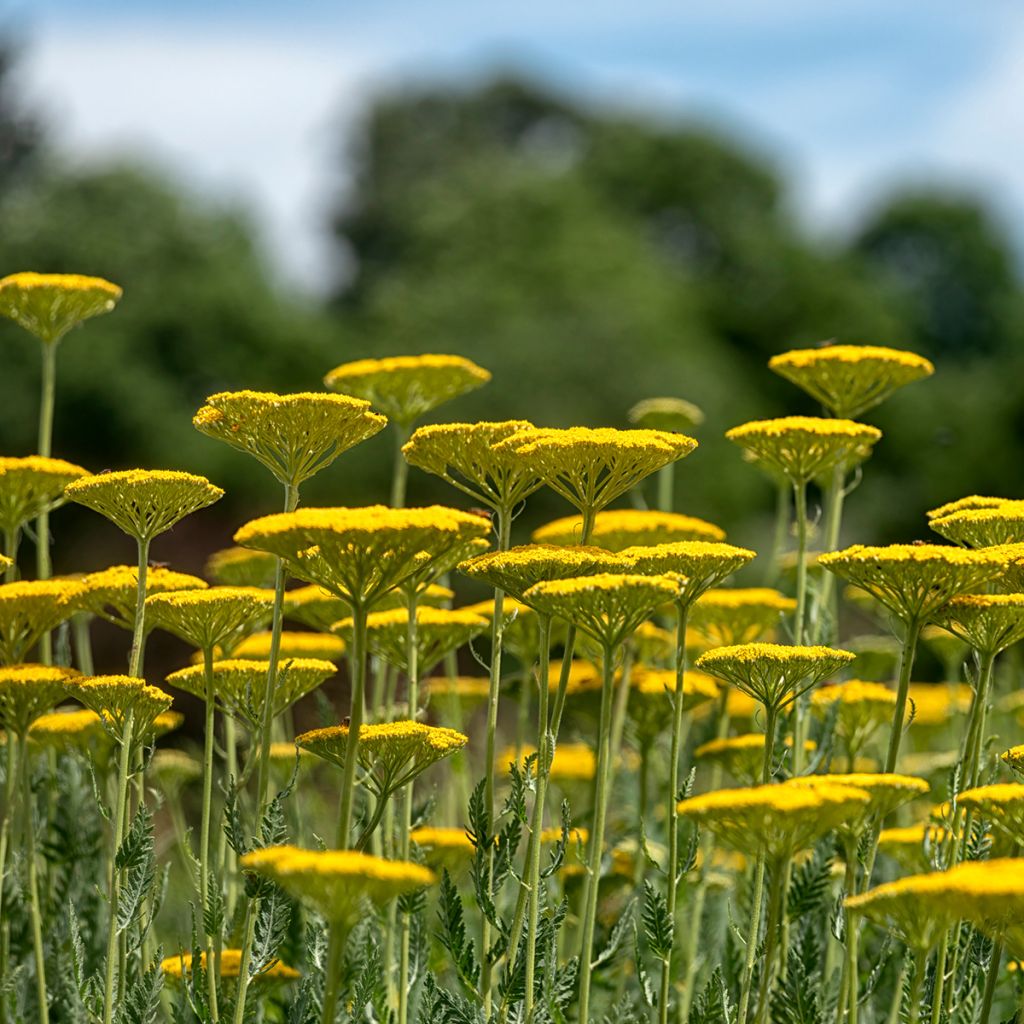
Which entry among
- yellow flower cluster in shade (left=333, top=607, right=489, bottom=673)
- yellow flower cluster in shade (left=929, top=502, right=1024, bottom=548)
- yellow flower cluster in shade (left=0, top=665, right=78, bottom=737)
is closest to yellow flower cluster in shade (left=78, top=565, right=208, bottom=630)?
yellow flower cluster in shade (left=0, top=665, right=78, bottom=737)

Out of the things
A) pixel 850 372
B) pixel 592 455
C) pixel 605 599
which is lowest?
pixel 605 599

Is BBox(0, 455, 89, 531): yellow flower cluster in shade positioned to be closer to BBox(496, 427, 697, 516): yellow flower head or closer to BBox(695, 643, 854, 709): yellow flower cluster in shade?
BBox(496, 427, 697, 516): yellow flower head

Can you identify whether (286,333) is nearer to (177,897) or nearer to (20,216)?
(20,216)

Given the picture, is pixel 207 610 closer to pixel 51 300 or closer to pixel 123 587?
pixel 123 587

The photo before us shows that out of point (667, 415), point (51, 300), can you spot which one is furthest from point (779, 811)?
point (51, 300)

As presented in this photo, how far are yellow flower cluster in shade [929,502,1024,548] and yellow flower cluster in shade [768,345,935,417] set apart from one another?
28.5 inches

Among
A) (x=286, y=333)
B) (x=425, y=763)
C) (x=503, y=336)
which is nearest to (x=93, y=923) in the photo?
(x=425, y=763)

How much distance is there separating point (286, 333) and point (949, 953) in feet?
121

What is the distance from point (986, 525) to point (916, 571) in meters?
0.59

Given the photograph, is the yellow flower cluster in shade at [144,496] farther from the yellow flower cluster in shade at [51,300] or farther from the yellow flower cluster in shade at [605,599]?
→ the yellow flower cluster in shade at [51,300]

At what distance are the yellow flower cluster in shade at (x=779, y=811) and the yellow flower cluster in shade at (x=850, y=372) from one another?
6.59 ft

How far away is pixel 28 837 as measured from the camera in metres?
4.18

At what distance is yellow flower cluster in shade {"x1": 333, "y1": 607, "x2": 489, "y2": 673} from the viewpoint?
14.2 feet

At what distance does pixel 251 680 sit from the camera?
3.94m
